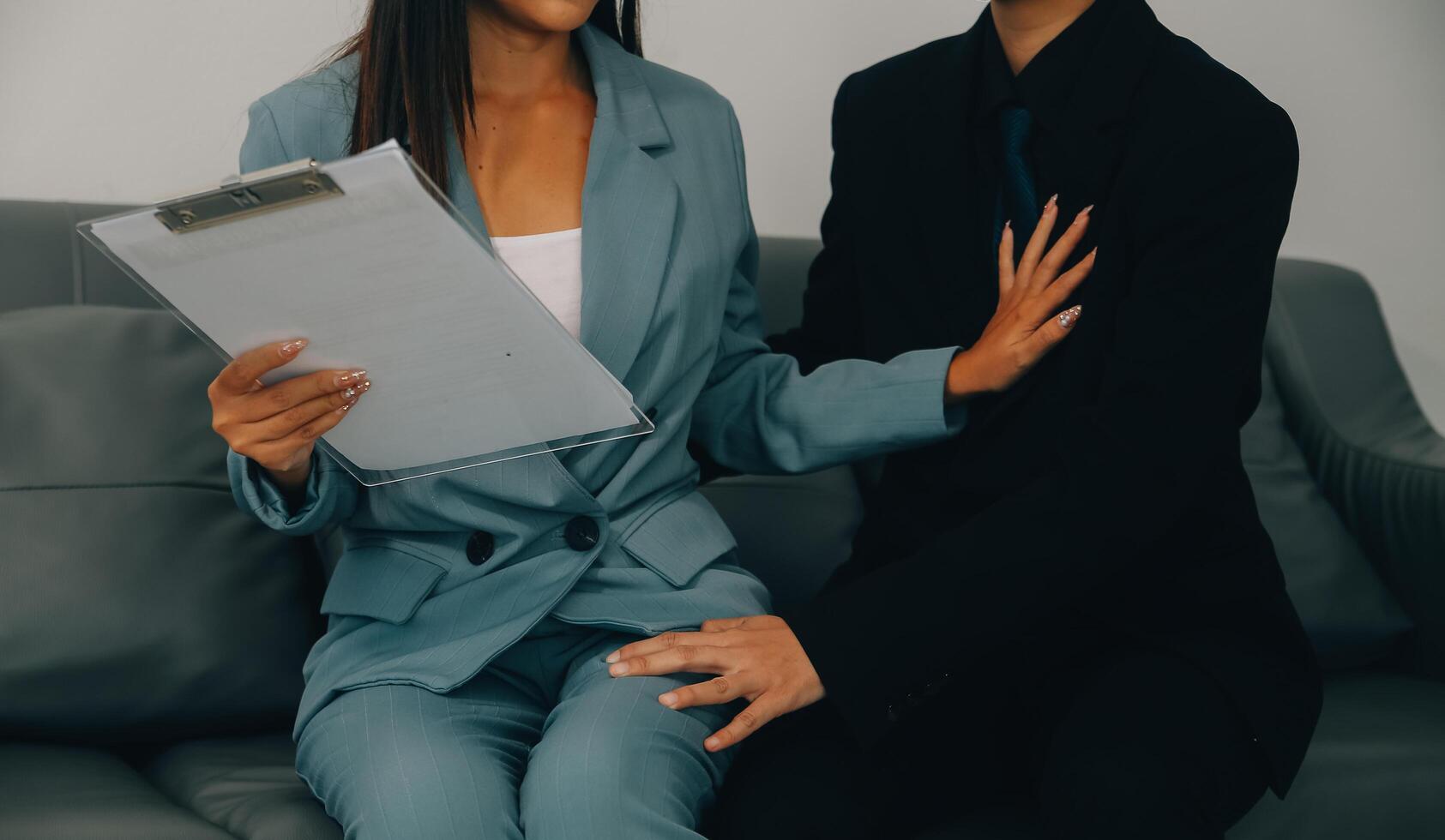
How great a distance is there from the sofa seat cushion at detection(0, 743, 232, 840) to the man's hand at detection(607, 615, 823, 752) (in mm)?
361

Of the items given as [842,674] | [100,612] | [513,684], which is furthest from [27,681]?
[842,674]

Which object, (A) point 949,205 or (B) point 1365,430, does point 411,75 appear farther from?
(B) point 1365,430

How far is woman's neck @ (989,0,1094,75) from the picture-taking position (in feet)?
3.44

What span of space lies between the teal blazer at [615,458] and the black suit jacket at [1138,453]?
0.36 ft

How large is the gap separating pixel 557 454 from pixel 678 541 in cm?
13

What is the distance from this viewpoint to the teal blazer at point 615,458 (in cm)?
95

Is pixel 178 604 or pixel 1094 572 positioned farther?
pixel 178 604

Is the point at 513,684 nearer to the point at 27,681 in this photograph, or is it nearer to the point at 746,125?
the point at 27,681

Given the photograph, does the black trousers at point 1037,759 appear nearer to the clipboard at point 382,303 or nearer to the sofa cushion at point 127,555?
the clipboard at point 382,303

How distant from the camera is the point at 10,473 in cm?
109

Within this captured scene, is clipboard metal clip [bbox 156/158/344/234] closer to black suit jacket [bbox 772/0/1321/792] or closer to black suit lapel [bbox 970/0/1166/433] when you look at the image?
black suit jacket [bbox 772/0/1321/792]

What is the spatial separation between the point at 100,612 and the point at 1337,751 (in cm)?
117

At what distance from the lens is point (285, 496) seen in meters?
0.95

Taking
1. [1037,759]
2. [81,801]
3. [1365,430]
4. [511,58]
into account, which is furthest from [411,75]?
[1365,430]
